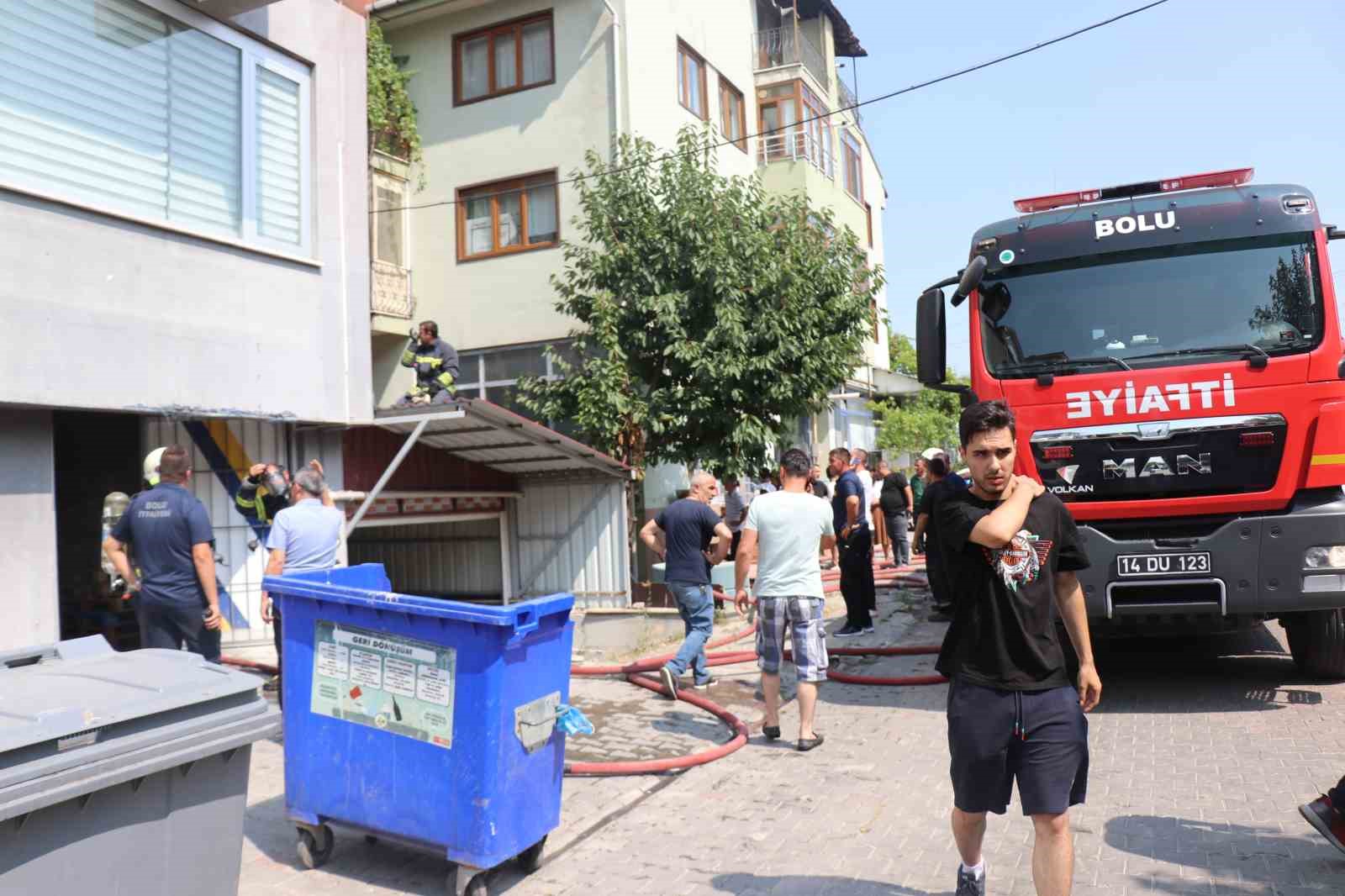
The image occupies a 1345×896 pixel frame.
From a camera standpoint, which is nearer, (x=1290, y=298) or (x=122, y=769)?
(x=122, y=769)

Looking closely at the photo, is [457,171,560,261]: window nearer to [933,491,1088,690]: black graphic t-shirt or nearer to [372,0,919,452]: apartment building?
[372,0,919,452]: apartment building

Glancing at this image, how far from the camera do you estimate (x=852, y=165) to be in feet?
79.8

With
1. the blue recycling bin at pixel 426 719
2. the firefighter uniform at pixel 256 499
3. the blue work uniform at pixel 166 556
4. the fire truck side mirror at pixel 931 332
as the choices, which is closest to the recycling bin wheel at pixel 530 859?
the blue recycling bin at pixel 426 719

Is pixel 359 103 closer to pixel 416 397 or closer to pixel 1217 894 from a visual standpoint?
pixel 416 397

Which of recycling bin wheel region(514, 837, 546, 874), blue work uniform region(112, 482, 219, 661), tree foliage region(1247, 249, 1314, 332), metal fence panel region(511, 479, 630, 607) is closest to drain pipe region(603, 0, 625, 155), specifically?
metal fence panel region(511, 479, 630, 607)

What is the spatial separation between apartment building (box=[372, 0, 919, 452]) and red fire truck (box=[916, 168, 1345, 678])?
29.7ft

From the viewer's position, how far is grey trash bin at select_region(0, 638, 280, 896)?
287 cm

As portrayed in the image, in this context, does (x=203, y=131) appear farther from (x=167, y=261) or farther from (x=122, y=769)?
(x=122, y=769)

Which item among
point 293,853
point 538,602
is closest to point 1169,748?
point 538,602

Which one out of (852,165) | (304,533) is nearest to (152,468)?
(304,533)

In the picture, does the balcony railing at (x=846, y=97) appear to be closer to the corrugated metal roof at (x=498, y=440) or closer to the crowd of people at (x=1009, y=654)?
the corrugated metal roof at (x=498, y=440)

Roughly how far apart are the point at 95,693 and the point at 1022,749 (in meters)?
3.08

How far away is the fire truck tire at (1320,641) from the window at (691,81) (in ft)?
44.8

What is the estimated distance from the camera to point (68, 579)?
1123cm
